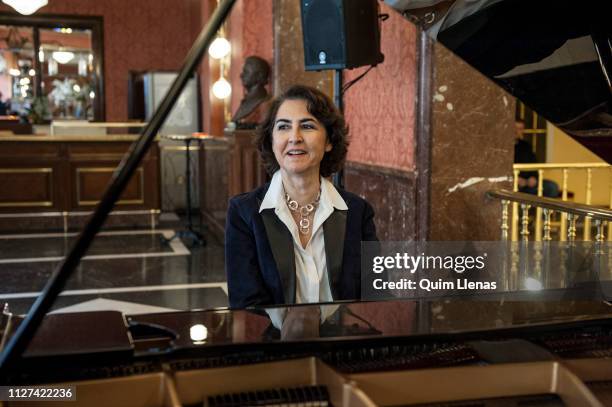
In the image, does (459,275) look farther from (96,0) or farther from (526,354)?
(96,0)

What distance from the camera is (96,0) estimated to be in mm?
10156

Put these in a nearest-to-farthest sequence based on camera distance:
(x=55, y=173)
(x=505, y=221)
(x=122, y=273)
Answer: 1. (x=505, y=221)
2. (x=122, y=273)
3. (x=55, y=173)

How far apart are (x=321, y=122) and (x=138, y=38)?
8.68 m

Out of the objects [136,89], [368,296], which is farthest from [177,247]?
[368,296]

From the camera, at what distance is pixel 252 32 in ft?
22.3

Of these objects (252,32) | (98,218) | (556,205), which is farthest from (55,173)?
(98,218)

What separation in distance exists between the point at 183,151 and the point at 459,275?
762 centimetres

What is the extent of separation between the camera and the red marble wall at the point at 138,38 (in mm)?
10266

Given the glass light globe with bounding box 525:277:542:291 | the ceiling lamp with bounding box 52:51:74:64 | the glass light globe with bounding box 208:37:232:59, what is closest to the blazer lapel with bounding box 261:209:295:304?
the glass light globe with bounding box 525:277:542:291

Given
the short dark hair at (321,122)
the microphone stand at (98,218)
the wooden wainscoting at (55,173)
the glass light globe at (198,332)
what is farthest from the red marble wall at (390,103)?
the wooden wainscoting at (55,173)

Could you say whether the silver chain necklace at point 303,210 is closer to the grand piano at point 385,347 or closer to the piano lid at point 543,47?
the grand piano at point 385,347

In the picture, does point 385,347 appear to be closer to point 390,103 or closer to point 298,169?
point 298,169

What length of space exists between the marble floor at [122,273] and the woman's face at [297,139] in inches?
80.0

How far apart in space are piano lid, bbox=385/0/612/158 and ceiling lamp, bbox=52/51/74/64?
9362 millimetres
